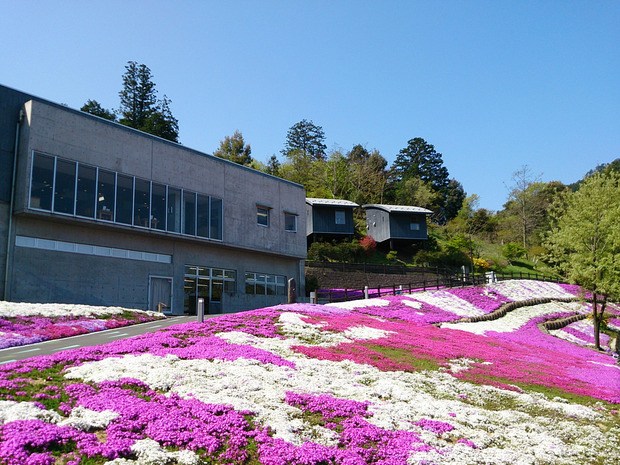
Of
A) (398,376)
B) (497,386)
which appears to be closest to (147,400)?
(398,376)

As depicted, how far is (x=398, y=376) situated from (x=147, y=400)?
6935 millimetres

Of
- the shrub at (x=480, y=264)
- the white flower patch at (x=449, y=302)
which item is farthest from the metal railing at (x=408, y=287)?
the shrub at (x=480, y=264)

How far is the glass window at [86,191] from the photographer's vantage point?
27.0m

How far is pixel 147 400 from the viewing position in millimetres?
9359

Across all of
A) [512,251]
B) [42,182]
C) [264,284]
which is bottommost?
[264,284]

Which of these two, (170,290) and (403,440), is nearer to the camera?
(403,440)

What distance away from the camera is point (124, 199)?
96.2 ft

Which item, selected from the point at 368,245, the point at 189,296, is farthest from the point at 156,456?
the point at 368,245

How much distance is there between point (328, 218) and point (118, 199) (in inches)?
1414

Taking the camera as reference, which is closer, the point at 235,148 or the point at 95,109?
the point at 95,109

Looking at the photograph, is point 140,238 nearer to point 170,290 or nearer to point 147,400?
point 170,290

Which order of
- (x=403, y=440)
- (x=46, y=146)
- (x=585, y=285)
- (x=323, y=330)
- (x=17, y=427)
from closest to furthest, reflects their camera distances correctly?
(x=17, y=427) → (x=403, y=440) → (x=323, y=330) → (x=46, y=146) → (x=585, y=285)

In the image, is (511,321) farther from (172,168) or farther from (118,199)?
(118,199)

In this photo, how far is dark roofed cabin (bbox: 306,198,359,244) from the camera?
61.4 meters
